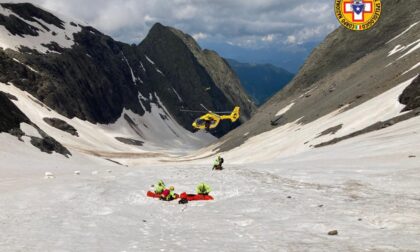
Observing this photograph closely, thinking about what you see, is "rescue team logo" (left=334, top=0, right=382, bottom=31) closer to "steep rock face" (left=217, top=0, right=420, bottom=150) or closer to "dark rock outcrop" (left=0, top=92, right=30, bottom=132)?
"steep rock face" (left=217, top=0, right=420, bottom=150)

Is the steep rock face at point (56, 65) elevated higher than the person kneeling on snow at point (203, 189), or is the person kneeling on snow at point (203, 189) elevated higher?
the steep rock face at point (56, 65)

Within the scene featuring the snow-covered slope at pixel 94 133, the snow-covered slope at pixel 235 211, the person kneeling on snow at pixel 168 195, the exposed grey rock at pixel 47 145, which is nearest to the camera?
the snow-covered slope at pixel 235 211

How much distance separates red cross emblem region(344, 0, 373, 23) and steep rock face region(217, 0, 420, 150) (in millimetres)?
12604

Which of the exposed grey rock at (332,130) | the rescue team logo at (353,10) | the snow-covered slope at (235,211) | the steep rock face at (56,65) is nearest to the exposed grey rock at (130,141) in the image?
the steep rock face at (56,65)

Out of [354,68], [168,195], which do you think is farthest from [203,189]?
[354,68]

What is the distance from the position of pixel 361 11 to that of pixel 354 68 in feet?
173

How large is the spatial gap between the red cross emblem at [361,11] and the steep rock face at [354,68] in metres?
12.6

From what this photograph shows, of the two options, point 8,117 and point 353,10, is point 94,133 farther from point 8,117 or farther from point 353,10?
point 353,10

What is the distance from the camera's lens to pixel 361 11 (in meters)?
53.4

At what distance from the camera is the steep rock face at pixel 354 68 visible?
7443 cm

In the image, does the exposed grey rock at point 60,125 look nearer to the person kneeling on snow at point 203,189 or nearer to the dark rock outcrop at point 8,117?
the dark rock outcrop at point 8,117

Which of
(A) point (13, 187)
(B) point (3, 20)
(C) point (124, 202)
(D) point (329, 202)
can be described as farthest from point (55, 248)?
(B) point (3, 20)

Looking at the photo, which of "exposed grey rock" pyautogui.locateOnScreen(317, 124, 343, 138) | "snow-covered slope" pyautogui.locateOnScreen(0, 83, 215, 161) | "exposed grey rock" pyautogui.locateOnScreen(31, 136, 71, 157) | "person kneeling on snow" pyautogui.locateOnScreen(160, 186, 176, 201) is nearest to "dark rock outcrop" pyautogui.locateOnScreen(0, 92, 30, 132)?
"exposed grey rock" pyautogui.locateOnScreen(31, 136, 71, 157)

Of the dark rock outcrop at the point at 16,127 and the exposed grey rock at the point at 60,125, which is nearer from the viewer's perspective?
the dark rock outcrop at the point at 16,127
